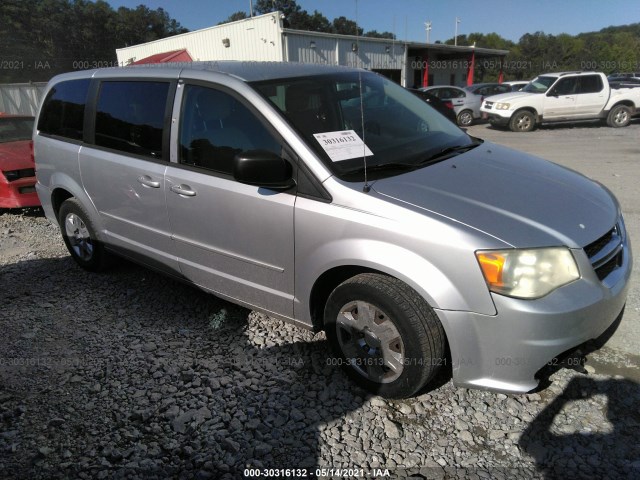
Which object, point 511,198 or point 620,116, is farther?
point 620,116

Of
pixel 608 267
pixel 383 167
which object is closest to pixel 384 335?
pixel 383 167

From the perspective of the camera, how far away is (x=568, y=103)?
14.9 meters

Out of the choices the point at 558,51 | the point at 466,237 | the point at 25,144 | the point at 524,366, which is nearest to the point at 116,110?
the point at 466,237

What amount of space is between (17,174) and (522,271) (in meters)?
6.84

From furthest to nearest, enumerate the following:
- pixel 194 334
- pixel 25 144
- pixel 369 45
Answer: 1. pixel 369 45
2. pixel 25 144
3. pixel 194 334

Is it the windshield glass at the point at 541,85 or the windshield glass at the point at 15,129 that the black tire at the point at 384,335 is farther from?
the windshield glass at the point at 541,85

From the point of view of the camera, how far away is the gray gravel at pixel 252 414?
90.7 inches

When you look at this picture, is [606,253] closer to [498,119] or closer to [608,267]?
[608,267]

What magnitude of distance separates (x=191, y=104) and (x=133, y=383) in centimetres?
186

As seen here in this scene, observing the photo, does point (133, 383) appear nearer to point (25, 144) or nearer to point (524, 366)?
point (524, 366)

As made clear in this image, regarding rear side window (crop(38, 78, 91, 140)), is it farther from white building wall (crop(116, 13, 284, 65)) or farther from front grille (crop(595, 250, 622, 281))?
white building wall (crop(116, 13, 284, 65))

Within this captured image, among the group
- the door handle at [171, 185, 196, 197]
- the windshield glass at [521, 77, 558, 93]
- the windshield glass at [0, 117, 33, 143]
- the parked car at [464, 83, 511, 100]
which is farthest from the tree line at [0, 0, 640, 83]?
the door handle at [171, 185, 196, 197]

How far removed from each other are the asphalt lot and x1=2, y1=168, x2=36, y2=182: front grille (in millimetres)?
7135

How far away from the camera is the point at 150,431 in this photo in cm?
256
